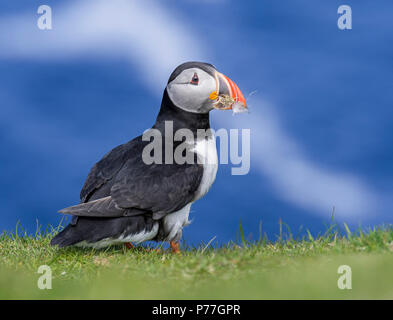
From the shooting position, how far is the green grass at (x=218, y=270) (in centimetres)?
372

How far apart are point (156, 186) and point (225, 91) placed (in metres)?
1.18

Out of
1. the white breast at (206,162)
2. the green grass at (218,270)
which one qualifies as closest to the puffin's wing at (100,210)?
the green grass at (218,270)

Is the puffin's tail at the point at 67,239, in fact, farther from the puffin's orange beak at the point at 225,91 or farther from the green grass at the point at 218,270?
the puffin's orange beak at the point at 225,91

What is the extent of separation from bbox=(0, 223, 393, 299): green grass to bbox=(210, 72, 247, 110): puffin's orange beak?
1.35m

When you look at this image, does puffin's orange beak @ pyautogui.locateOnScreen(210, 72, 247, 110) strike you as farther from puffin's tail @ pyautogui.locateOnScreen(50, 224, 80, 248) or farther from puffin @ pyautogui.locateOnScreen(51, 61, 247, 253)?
puffin's tail @ pyautogui.locateOnScreen(50, 224, 80, 248)

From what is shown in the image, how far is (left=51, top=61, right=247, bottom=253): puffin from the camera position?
5.06 m

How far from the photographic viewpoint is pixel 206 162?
548cm

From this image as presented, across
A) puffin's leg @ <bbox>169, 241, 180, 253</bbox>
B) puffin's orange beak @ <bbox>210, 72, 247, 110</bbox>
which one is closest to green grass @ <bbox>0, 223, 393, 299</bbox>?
puffin's leg @ <bbox>169, 241, 180, 253</bbox>

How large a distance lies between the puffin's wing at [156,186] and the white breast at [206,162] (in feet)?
0.24

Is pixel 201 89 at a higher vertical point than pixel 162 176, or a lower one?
higher

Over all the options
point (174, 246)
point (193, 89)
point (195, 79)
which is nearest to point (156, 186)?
point (174, 246)

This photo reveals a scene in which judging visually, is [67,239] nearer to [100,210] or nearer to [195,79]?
[100,210]

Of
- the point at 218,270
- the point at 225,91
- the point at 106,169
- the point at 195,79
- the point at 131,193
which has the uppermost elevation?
the point at 195,79
